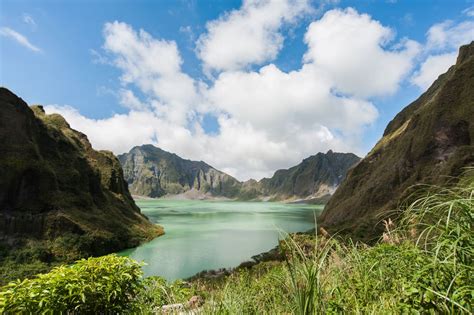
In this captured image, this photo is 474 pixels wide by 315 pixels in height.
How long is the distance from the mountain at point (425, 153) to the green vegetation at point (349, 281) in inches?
1633

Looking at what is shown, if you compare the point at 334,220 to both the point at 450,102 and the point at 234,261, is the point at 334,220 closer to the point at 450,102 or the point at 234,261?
the point at 450,102

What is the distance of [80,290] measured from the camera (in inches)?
252

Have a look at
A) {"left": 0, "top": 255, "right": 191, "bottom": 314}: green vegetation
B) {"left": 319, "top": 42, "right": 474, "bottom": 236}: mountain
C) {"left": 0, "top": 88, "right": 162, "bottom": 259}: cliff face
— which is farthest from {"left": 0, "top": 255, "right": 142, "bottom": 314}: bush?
{"left": 0, "top": 88, "right": 162, "bottom": 259}: cliff face

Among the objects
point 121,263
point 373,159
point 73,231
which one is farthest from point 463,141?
point 73,231

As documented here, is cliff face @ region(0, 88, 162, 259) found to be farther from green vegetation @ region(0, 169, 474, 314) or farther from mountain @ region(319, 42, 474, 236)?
mountain @ region(319, 42, 474, 236)

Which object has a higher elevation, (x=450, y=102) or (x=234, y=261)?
(x=450, y=102)

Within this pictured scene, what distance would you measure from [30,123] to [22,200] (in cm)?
2114

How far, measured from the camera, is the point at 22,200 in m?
50.8

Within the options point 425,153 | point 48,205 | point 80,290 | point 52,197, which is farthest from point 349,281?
point 52,197

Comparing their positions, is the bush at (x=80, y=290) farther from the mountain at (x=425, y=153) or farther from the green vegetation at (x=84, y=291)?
the mountain at (x=425, y=153)

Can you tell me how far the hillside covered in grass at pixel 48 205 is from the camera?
4250 centimetres

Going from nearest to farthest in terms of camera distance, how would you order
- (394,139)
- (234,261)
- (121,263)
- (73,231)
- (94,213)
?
(121,263) < (234,261) < (73,231) < (94,213) < (394,139)

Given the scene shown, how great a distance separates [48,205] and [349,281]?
61168 mm

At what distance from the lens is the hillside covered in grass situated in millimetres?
42500
